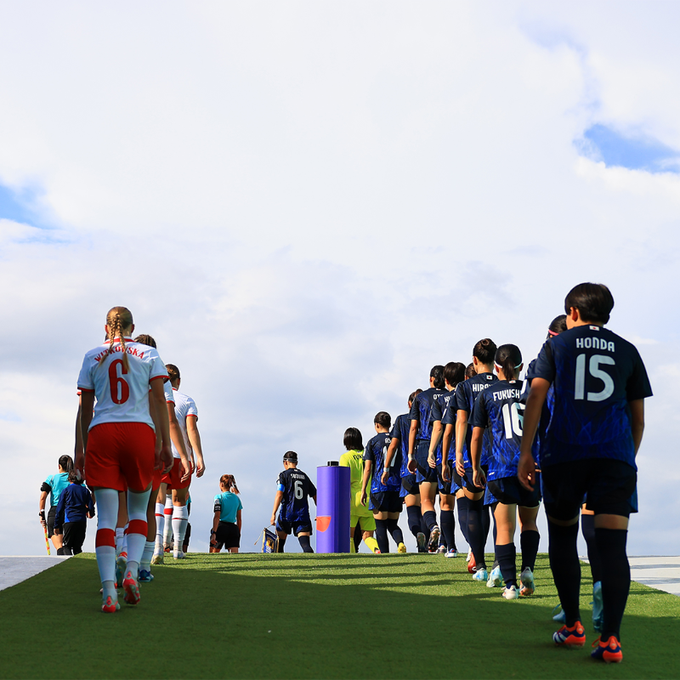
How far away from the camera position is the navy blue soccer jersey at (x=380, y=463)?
12.0 metres

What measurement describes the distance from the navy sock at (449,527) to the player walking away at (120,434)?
5.13m

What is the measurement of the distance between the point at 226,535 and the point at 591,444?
11089 mm

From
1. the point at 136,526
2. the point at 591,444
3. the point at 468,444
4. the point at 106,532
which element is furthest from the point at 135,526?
the point at 468,444

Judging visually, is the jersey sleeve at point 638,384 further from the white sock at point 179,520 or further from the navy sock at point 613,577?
the white sock at point 179,520

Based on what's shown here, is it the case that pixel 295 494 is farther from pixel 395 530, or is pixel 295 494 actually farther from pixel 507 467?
pixel 507 467

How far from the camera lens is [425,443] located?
10391 mm

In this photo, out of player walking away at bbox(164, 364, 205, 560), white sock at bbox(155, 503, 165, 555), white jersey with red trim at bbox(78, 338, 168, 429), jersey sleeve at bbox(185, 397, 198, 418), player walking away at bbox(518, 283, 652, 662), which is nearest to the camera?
player walking away at bbox(518, 283, 652, 662)

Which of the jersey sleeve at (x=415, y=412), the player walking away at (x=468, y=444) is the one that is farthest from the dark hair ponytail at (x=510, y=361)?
the jersey sleeve at (x=415, y=412)

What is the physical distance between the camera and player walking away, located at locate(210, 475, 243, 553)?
14.3 meters

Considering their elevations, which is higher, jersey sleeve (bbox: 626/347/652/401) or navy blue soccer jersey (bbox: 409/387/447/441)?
navy blue soccer jersey (bbox: 409/387/447/441)

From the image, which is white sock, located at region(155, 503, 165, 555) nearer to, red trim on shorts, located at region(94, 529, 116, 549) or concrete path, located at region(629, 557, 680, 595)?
red trim on shorts, located at region(94, 529, 116, 549)

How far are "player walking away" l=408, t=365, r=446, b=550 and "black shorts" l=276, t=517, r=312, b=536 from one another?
3.46 metres

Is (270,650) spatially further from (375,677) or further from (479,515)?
(479,515)

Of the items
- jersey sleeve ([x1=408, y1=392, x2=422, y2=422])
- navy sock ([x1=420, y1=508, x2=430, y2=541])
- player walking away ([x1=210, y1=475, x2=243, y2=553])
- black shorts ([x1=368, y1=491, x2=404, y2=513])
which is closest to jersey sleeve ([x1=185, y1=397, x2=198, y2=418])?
jersey sleeve ([x1=408, y1=392, x2=422, y2=422])
